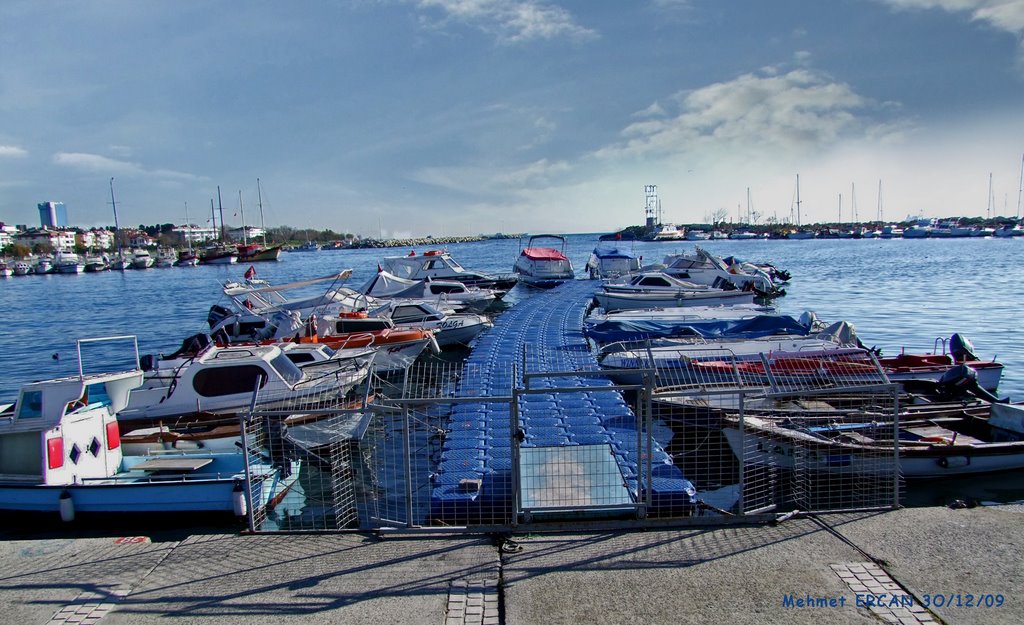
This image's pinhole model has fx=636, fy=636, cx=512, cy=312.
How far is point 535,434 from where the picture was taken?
36.2ft

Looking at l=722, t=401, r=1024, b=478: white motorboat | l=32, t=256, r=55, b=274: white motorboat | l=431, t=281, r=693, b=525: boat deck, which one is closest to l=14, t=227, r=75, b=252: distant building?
l=32, t=256, r=55, b=274: white motorboat

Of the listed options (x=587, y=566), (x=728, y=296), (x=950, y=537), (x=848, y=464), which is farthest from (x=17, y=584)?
(x=728, y=296)

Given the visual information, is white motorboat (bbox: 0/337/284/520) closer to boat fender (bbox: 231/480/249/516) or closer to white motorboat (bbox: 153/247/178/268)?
boat fender (bbox: 231/480/249/516)

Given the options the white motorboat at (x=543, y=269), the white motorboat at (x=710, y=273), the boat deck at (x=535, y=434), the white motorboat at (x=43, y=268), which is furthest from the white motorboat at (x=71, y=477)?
the white motorboat at (x=43, y=268)

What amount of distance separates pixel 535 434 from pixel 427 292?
23.6 meters

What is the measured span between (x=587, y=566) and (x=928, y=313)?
3806 centimetres

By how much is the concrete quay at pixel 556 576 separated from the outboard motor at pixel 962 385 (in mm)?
8761

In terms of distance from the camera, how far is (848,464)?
1003 centimetres

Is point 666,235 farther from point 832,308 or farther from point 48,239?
point 48,239

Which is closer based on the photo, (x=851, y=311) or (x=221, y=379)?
(x=221, y=379)

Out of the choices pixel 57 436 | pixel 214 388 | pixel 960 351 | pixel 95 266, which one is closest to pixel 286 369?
pixel 214 388

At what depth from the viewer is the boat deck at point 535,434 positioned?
8.21 m

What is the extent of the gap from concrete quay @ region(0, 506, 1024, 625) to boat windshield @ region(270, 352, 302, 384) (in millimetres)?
8393

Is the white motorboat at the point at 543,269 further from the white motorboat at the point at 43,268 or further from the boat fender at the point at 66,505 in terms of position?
the white motorboat at the point at 43,268
